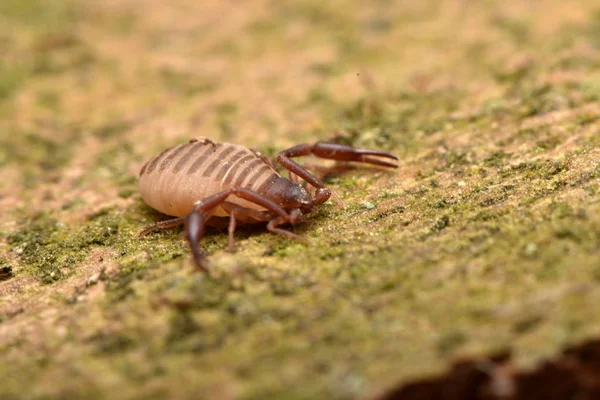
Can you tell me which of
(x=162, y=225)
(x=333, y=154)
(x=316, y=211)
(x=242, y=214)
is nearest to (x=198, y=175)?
(x=162, y=225)

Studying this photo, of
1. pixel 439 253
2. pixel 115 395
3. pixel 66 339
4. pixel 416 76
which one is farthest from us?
pixel 416 76

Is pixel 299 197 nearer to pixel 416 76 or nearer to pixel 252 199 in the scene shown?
pixel 252 199

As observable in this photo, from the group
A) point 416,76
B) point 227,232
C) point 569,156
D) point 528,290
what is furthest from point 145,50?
point 528,290

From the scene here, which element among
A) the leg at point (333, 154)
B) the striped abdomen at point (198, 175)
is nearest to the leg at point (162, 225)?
the striped abdomen at point (198, 175)

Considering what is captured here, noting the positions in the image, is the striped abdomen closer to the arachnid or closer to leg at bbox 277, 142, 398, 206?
the arachnid

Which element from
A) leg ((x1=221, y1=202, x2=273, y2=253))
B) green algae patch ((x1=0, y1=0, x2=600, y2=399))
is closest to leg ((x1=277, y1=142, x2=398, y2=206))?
green algae patch ((x1=0, y1=0, x2=600, y2=399))

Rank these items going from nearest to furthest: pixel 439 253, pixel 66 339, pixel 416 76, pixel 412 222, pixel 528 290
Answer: pixel 528 290, pixel 66 339, pixel 439 253, pixel 412 222, pixel 416 76

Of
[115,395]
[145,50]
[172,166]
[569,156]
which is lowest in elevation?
[115,395]
